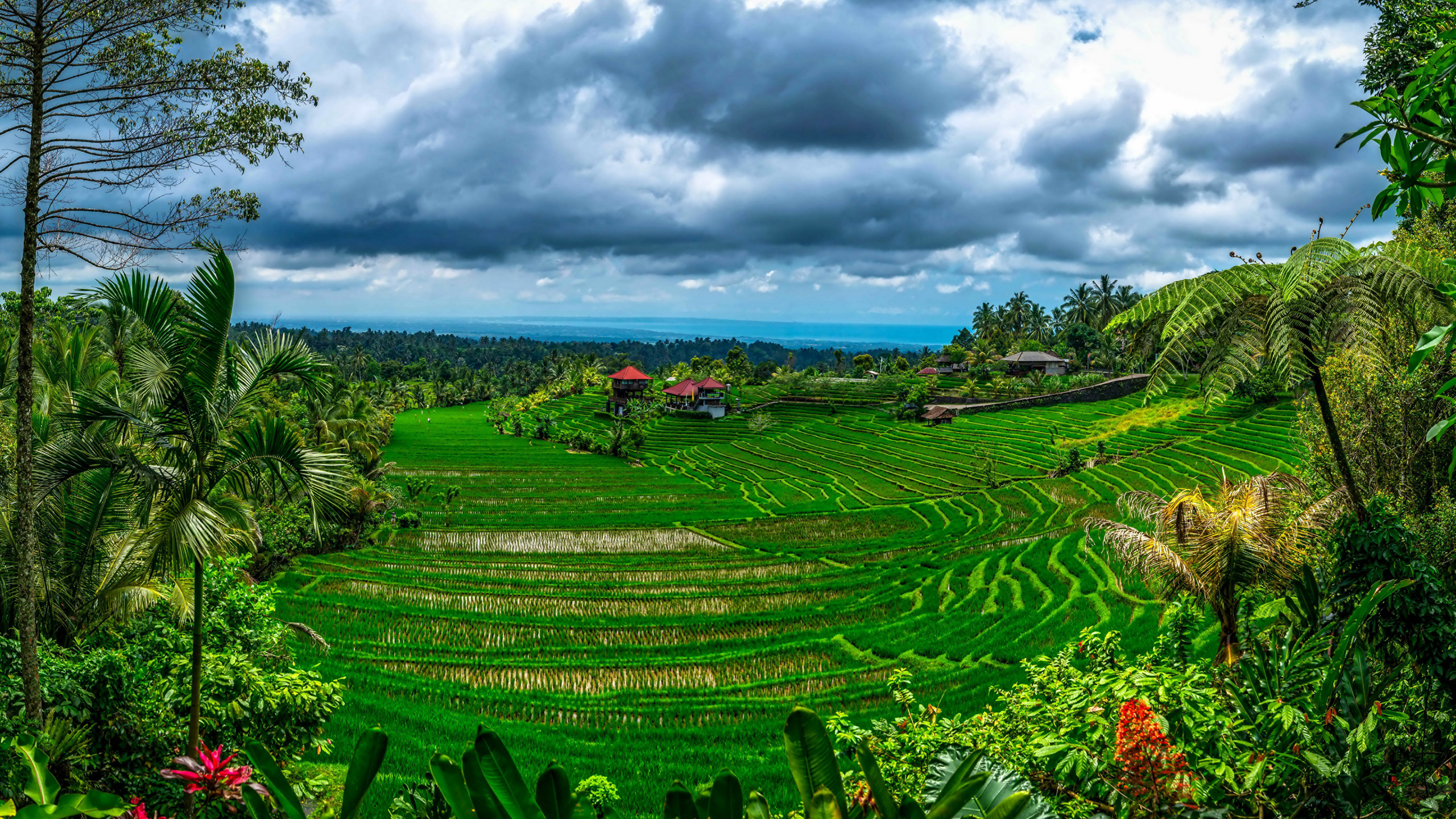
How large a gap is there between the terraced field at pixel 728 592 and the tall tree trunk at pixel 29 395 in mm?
5146

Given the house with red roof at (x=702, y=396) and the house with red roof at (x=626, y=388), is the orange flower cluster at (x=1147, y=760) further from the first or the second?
the house with red roof at (x=626, y=388)

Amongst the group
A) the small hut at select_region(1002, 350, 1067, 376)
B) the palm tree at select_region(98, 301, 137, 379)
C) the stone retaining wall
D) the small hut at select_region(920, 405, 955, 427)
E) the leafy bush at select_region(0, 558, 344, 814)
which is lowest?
the leafy bush at select_region(0, 558, 344, 814)

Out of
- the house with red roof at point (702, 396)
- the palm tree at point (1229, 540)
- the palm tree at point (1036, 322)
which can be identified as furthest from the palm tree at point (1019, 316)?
the palm tree at point (1229, 540)

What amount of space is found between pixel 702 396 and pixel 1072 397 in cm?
3117

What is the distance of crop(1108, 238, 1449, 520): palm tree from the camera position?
537 cm

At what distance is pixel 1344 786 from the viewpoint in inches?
141

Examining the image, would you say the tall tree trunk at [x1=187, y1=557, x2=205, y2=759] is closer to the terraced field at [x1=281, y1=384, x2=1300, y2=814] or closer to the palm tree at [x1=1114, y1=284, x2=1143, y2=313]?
the terraced field at [x1=281, y1=384, x2=1300, y2=814]

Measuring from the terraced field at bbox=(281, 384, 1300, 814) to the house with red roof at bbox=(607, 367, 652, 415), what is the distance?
76.1 ft

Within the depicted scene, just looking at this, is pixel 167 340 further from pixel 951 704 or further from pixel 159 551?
pixel 951 704

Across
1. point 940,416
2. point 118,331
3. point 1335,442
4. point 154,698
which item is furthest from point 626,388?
point 1335,442

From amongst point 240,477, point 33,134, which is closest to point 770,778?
point 240,477

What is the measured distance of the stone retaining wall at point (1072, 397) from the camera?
56781mm

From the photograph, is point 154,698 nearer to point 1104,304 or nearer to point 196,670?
point 196,670

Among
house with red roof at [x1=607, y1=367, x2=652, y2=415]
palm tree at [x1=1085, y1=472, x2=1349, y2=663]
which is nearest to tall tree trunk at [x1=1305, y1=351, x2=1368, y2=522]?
palm tree at [x1=1085, y1=472, x2=1349, y2=663]
